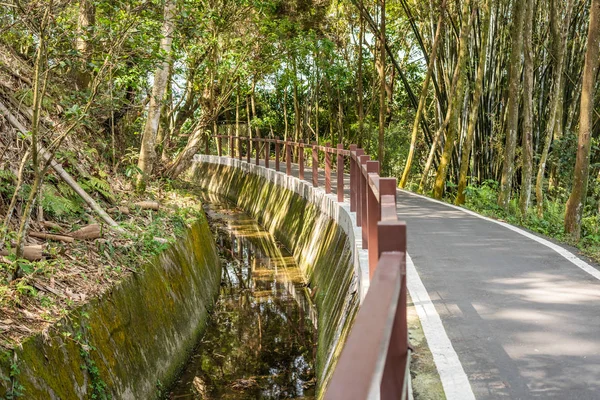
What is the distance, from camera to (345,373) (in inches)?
60.2

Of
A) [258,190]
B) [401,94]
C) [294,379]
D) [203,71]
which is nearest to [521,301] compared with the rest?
[294,379]

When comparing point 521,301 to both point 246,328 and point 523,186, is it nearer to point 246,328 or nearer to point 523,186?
point 246,328

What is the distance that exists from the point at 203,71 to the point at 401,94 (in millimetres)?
16190

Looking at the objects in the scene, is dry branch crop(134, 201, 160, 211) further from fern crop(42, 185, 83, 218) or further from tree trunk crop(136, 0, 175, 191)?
fern crop(42, 185, 83, 218)

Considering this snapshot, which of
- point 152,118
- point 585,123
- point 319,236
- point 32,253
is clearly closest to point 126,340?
point 32,253

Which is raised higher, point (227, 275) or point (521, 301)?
point (521, 301)

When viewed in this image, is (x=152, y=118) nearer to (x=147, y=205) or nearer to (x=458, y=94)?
(x=147, y=205)

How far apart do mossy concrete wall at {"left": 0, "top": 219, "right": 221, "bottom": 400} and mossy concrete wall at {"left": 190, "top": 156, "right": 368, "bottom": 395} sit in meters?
1.70

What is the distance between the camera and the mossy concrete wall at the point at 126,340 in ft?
16.0

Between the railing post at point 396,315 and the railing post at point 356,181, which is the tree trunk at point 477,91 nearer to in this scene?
the railing post at point 356,181

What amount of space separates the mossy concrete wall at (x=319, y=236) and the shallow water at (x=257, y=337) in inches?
10.0

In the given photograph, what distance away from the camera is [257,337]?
30.3ft

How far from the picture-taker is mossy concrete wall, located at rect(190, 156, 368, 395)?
277 inches

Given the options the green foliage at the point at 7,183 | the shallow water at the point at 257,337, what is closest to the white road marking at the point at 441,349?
the shallow water at the point at 257,337
